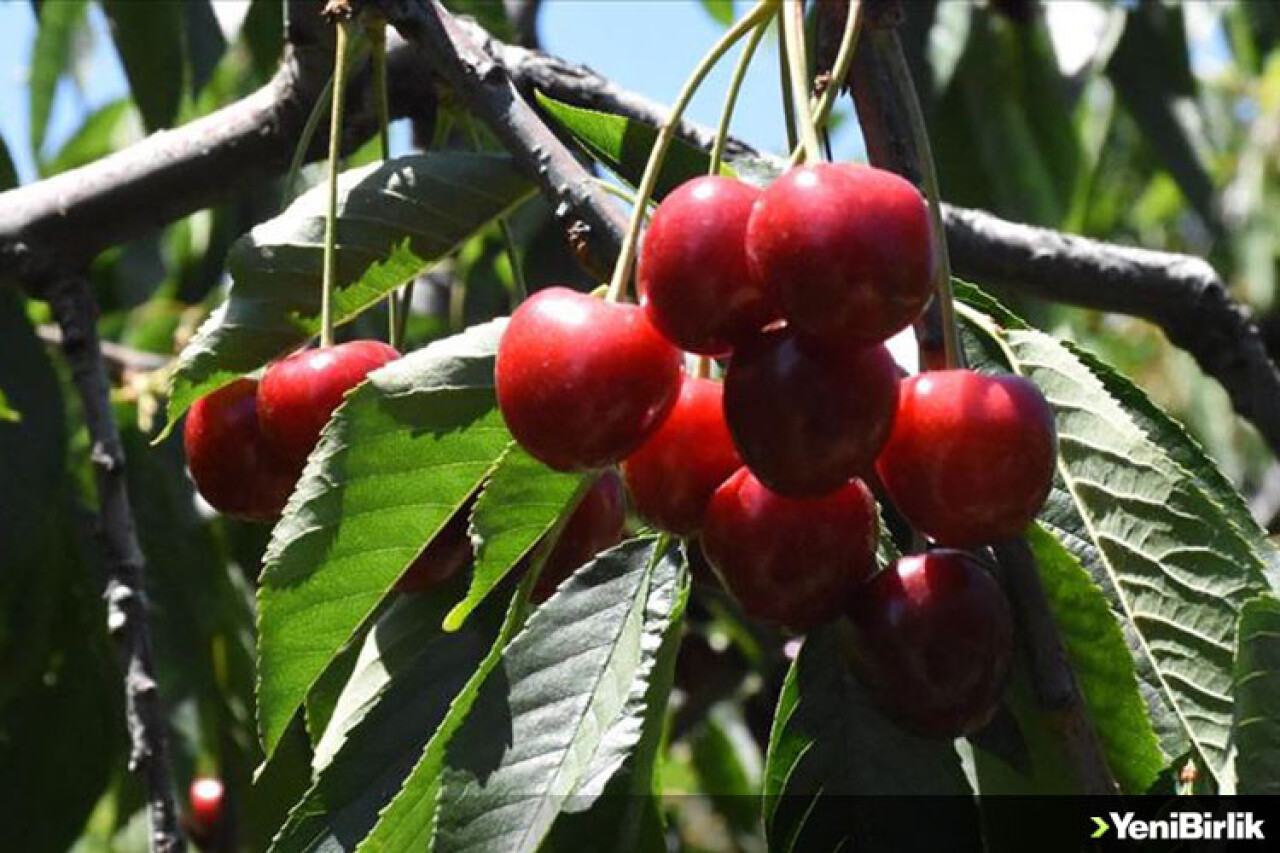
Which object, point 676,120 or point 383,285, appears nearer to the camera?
point 676,120

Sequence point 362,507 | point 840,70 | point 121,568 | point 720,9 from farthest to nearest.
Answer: point 720,9, point 121,568, point 362,507, point 840,70

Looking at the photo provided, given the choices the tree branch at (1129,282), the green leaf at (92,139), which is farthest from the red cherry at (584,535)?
the green leaf at (92,139)

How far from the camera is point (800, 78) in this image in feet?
3.01

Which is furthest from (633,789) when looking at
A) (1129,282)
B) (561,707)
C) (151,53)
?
(151,53)

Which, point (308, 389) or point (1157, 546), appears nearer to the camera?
point (1157, 546)

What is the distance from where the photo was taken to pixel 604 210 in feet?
3.43

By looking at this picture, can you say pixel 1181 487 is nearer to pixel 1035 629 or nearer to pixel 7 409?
pixel 1035 629

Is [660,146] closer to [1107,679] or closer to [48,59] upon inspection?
[1107,679]

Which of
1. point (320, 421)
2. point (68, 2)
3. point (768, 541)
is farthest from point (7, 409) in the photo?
point (768, 541)

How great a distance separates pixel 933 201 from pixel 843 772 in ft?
0.96

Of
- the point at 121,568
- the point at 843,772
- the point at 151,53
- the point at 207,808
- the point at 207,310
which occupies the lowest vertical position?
the point at 207,808

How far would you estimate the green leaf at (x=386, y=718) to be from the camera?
1.05m

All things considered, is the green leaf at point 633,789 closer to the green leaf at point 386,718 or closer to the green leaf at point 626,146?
the green leaf at point 386,718

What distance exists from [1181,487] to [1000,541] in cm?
12
